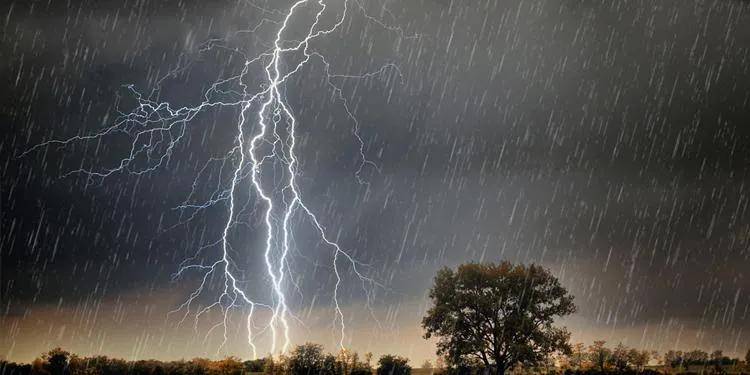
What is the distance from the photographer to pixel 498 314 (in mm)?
31109

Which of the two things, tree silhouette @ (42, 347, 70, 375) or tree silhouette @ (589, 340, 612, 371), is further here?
tree silhouette @ (589, 340, 612, 371)

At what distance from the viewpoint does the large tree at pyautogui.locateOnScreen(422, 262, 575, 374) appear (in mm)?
30547

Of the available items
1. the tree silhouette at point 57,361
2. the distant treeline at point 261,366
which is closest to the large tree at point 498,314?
the distant treeline at point 261,366

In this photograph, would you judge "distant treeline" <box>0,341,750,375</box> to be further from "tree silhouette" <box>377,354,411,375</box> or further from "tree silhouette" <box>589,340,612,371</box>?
"tree silhouette" <box>589,340,612,371</box>

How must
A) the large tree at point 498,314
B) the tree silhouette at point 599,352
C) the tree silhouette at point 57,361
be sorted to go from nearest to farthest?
the large tree at point 498,314 < the tree silhouette at point 57,361 < the tree silhouette at point 599,352

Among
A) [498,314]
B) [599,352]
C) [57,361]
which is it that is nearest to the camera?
[498,314]

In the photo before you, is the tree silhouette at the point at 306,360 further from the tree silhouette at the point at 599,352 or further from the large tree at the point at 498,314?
the tree silhouette at the point at 599,352

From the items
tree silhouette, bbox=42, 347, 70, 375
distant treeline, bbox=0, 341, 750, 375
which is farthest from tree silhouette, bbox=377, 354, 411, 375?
tree silhouette, bbox=42, 347, 70, 375

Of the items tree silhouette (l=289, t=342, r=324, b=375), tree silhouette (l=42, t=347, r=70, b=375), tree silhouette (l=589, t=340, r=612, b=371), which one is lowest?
tree silhouette (l=42, t=347, r=70, b=375)

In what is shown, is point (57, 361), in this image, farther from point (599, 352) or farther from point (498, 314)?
point (599, 352)

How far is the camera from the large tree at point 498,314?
3055 centimetres

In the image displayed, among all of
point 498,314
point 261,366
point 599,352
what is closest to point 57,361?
point 261,366

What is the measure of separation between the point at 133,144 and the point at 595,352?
1897 inches

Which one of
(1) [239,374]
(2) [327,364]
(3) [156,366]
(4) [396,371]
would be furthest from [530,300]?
(3) [156,366]
